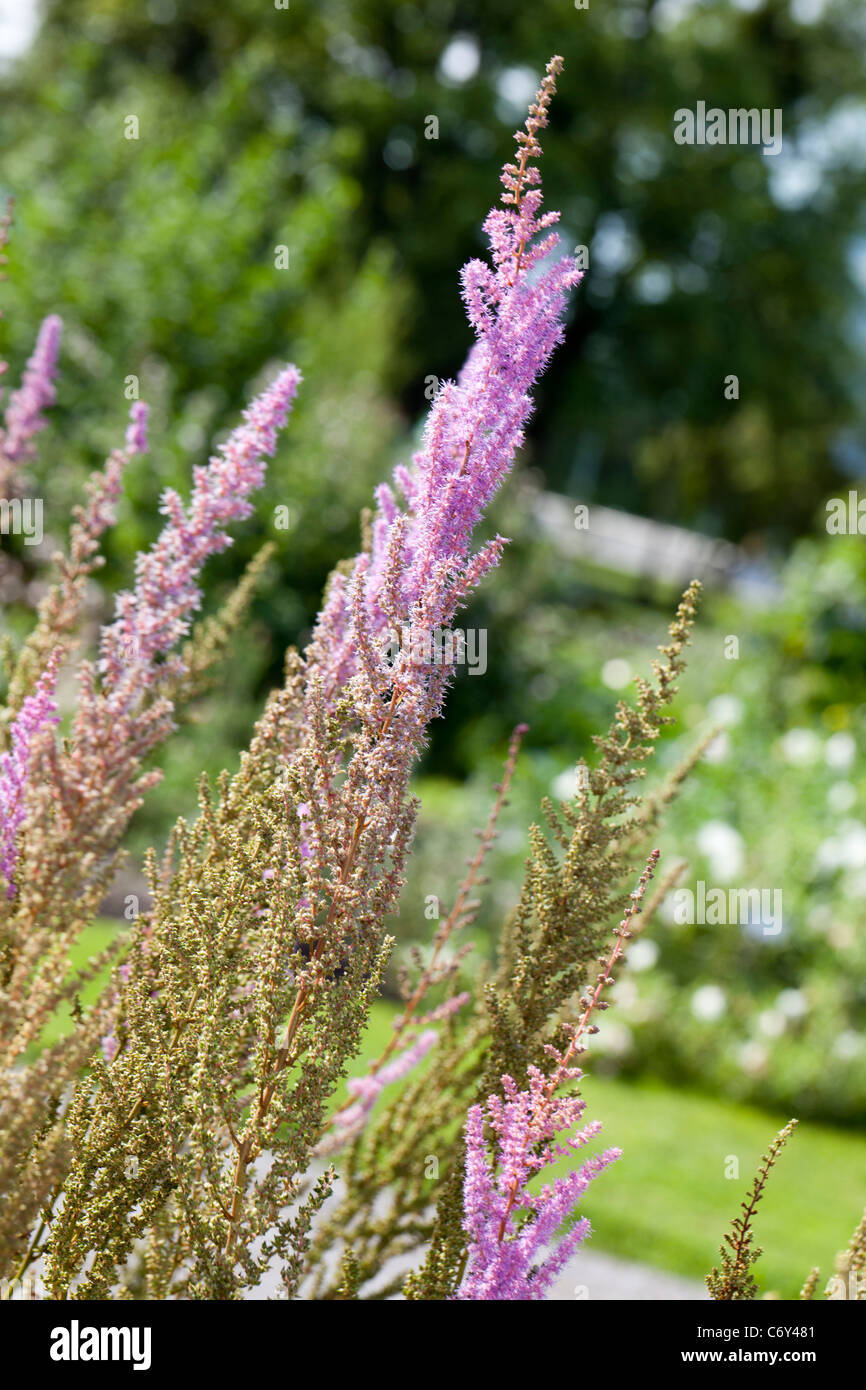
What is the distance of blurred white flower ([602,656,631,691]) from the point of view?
36.7 ft

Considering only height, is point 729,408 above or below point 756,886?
above

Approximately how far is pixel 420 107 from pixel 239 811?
24.6m

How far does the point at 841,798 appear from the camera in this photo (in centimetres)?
783

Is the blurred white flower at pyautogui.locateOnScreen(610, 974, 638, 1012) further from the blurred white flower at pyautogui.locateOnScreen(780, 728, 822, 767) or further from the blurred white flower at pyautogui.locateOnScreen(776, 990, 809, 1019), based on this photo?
the blurred white flower at pyautogui.locateOnScreen(780, 728, 822, 767)

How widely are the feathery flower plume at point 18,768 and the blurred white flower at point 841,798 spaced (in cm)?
687

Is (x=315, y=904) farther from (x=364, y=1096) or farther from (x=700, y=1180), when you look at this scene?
(x=700, y=1180)

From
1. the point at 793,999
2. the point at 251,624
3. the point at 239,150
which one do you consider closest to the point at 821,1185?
the point at 793,999

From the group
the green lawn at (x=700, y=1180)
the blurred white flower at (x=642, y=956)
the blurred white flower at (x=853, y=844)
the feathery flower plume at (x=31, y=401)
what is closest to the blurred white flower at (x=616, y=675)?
the blurred white flower at (x=853, y=844)

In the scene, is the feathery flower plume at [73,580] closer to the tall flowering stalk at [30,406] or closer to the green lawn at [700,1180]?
the tall flowering stalk at [30,406]

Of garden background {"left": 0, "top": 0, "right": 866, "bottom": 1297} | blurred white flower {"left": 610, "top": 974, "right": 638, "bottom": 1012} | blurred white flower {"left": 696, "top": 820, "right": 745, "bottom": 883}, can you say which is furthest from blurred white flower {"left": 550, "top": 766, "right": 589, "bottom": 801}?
blurred white flower {"left": 610, "top": 974, "right": 638, "bottom": 1012}
